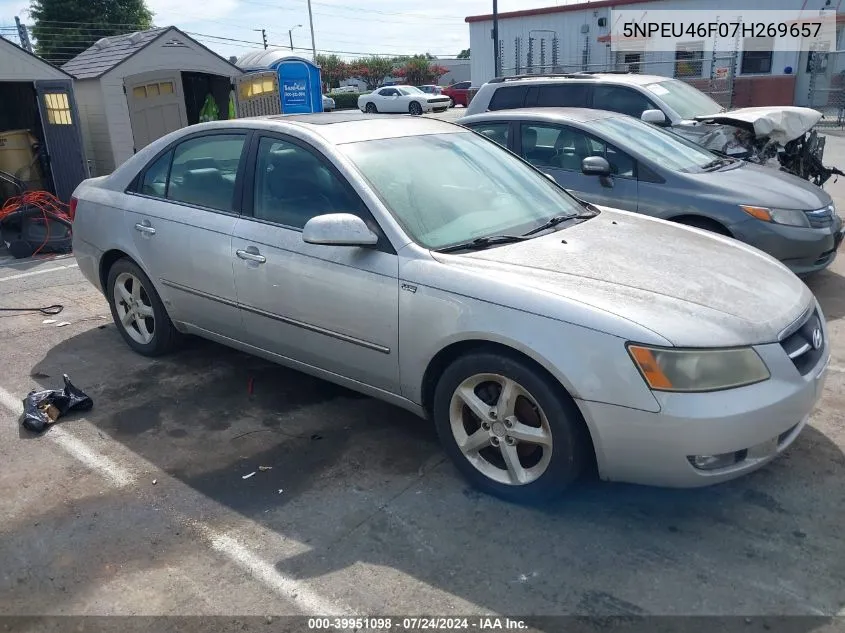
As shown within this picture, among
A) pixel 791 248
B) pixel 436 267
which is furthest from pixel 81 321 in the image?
pixel 791 248

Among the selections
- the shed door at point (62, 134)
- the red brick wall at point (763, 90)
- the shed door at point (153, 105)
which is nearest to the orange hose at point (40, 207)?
the shed door at point (62, 134)

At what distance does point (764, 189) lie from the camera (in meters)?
5.84

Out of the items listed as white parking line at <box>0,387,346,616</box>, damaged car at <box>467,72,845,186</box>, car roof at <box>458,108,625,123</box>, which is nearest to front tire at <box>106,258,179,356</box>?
white parking line at <box>0,387,346,616</box>

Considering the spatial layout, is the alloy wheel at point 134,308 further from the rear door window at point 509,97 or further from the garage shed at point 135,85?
the garage shed at point 135,85

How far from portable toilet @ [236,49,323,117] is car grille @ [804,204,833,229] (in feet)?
33.4

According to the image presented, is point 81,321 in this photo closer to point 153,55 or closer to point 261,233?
point 261,233

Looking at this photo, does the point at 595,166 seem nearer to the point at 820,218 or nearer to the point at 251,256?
the point at 820,218

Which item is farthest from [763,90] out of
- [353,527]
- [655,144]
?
[353,527]

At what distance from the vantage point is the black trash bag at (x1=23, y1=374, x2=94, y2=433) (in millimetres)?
4102

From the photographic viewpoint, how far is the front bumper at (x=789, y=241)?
5.59 metres

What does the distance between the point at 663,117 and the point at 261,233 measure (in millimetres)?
5974

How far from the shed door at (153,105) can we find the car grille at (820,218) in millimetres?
9893

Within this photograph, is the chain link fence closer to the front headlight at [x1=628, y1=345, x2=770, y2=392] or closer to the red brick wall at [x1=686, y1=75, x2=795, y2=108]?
the red brick wall at [x1=686, y1=75, x2=795, y2=108]

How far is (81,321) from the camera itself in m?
5.98
